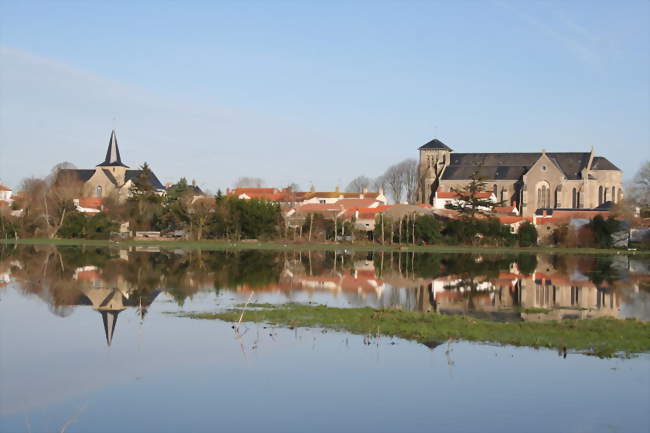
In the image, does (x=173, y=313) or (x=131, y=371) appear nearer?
(x=131, y=371)

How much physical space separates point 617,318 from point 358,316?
6.40 m

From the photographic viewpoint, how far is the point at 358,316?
1864 cm

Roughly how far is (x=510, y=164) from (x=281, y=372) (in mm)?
83579

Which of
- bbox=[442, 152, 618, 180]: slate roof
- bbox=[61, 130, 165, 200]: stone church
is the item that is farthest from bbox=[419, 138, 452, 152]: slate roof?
bbox=[61, 130, 165, 200]: stone church

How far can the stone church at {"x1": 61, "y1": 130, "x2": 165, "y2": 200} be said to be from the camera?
102 metres

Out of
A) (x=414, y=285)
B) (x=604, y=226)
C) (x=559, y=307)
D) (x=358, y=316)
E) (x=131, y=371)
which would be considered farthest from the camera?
(x=604, y=226)

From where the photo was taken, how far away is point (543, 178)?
284 ft

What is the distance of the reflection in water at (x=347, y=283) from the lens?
71.0 feet

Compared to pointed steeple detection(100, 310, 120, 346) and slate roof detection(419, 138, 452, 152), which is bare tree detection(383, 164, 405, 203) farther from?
pointed steeple detection(100, 310, 120, 346)

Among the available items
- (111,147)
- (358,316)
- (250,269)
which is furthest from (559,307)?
(111,147)

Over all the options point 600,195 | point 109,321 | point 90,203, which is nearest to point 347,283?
point 109,321

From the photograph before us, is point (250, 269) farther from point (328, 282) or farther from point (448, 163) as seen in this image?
point (448, 163)

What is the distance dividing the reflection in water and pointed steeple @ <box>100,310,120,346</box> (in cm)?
2

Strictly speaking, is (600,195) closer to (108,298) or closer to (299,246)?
(299,246)
